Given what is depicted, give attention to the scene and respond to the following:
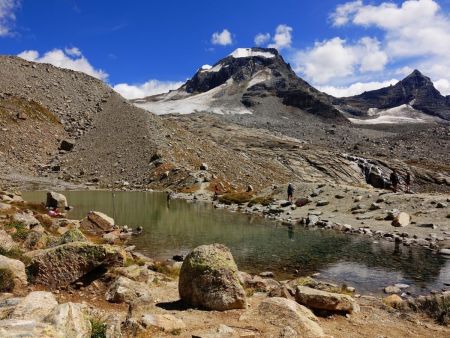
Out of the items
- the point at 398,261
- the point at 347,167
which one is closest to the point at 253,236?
the point at 398,261

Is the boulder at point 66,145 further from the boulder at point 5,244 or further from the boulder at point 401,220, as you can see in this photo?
the boulder at point 5,244

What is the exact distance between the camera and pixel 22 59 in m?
129

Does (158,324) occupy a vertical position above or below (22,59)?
below

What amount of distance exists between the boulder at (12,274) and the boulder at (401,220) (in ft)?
109

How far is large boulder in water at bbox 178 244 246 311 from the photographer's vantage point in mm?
14625

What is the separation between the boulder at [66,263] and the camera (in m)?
15.7

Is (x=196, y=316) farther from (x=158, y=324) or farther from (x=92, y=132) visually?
(x=92, y=132)

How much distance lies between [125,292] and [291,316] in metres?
5.92

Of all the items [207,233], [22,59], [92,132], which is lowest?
[207,233]

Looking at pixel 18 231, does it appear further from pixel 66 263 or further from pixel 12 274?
pixel 12 274

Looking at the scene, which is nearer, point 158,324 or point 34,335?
point 34,335

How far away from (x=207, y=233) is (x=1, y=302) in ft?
82.9

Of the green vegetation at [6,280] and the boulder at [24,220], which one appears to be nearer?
the green vegetation at [6,280]

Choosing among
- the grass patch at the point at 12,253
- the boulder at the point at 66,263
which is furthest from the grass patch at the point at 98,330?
the grass patch at the point at 12,253
